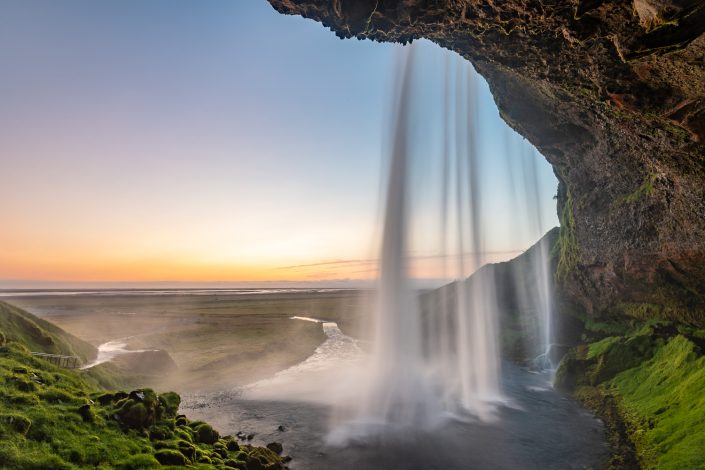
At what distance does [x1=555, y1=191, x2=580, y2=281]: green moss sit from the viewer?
1580 inches

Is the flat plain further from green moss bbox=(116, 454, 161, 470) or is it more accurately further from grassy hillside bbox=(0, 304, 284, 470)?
green moss bbox=(116, 454, 161, 470)

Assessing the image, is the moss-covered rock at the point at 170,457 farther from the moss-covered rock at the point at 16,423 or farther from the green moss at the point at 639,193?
the green moss at the point at 639,193

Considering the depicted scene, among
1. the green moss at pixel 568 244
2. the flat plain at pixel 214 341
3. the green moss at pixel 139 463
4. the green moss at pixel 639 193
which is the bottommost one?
the flat plain at pixel 214 341

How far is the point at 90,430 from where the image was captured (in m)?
13.6

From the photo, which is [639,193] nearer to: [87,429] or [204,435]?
[204,435]

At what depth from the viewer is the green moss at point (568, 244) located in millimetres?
40125

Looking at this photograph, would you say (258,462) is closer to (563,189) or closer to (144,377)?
(144,377)

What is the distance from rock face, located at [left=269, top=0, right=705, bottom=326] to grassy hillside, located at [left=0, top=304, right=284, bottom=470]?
18.4 m

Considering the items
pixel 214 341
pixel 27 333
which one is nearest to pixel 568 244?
pixel 214 341

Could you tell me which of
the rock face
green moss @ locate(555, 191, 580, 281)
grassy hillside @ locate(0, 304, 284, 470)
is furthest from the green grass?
green moss @ locate(555, 191, 580, 281)

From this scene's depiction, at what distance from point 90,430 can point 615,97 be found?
25.7 m

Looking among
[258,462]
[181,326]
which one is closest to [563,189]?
[258,462]

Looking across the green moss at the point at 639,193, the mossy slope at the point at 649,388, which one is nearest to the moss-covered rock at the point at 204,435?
the mossy slope at the point at 649,388

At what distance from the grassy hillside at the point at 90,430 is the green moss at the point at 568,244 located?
36999 mm
